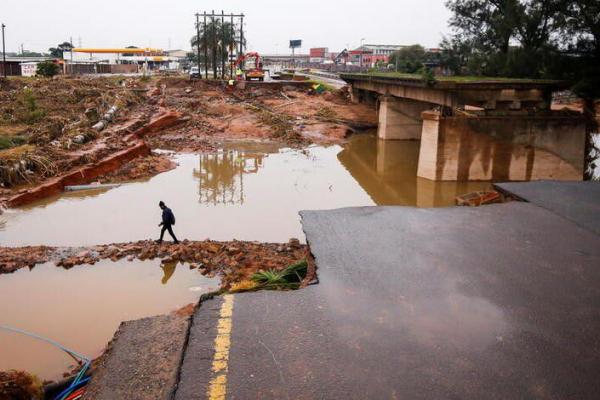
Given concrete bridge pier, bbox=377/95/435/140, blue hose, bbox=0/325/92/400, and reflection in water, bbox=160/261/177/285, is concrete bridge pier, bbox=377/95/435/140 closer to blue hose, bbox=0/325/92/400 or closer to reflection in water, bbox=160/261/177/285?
reflection in water, bbox=160/261/177/285

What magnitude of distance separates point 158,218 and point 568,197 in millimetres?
10324

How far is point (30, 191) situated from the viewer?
1695 cm

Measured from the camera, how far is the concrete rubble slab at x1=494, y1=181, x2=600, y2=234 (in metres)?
8.64

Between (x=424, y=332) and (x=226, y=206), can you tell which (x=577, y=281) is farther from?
(x=226, y=206)

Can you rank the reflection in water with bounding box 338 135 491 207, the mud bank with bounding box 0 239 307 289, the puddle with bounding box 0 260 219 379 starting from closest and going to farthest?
the puddle with bounding box 0 260 219 379 < the mud bank with bounding box 0 239 307 289 < the reflection in water with bounding box 338 135 491 207

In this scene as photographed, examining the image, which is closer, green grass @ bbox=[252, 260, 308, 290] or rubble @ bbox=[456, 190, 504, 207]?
green grass @ bbox=[252, 260, 308, 290]

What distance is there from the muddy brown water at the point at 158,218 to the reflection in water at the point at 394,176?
56 mm

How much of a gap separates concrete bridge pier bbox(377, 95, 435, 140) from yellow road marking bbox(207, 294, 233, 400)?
97.1 feet

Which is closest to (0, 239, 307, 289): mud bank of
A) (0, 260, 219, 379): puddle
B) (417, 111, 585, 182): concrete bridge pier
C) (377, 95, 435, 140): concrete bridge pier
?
(0, 260, 219, 379): puddle

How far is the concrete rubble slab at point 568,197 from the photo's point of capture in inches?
340

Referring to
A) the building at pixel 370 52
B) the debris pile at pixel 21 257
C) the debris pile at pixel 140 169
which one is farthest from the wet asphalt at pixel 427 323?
the building at pixel 370 52

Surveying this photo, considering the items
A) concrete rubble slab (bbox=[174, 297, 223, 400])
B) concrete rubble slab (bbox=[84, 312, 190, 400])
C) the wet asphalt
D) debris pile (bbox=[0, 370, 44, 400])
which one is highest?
the wet asphalt

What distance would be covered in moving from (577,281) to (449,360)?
2591 millimetres

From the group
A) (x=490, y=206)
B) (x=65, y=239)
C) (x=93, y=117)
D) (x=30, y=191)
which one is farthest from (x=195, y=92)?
→ (x=490, y=206)
